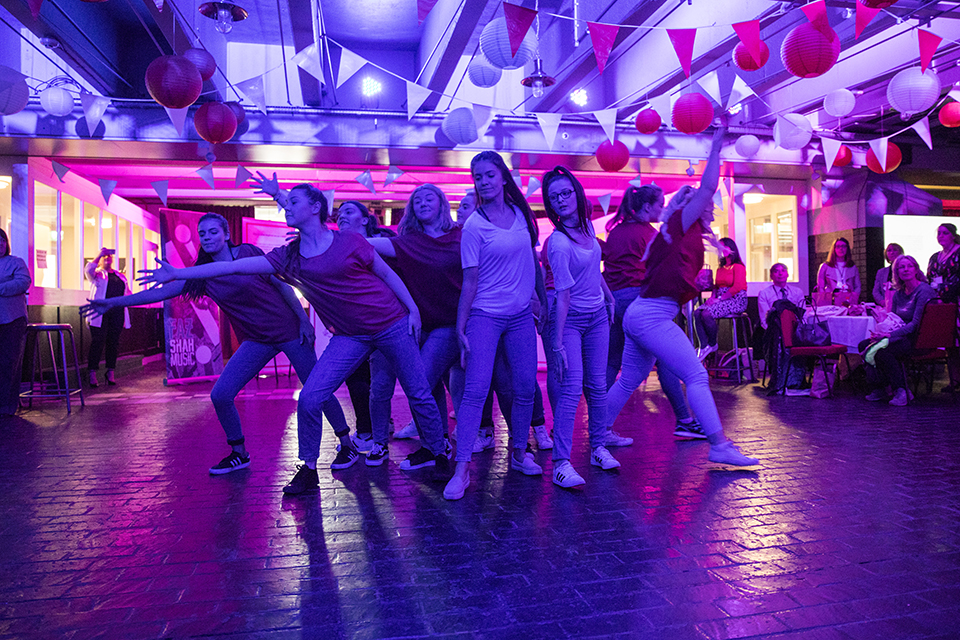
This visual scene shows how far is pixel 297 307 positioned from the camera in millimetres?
3547

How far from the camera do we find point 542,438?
4340mm

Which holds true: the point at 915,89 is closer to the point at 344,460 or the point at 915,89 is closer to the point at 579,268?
the point at 579,268

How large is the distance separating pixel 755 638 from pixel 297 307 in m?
2.69

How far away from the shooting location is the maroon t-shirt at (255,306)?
3.39 m

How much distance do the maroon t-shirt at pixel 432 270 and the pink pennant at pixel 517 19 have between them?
2.22 m

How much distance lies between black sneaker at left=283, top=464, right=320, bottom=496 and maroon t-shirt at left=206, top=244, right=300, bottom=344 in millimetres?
736

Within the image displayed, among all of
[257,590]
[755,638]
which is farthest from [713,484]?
[257,590]

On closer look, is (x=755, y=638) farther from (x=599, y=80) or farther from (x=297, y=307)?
(x=599, y=80)

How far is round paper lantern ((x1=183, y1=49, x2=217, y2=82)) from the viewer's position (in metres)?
5.82

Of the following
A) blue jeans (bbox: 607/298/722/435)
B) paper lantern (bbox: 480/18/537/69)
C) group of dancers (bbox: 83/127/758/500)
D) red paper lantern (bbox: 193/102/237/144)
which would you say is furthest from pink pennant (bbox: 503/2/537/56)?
red paper lantern (bbox: 193/102/237/144)

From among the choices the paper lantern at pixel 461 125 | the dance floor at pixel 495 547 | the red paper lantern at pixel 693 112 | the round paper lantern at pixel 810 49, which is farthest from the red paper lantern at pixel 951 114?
the paper lantern at pixel 461 125

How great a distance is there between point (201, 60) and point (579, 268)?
179 inches

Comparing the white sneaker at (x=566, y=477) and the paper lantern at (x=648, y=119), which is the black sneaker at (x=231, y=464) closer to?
the white sneaker at (x=566, y=477)

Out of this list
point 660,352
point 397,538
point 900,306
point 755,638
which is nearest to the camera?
point 755,638
